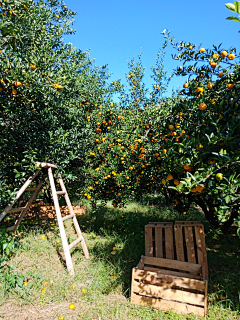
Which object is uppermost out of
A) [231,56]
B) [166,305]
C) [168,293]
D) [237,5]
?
[231,56]

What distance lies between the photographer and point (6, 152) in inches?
144

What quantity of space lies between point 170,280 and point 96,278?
3.49 feet

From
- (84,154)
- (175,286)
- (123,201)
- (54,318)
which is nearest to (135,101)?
(84,154)

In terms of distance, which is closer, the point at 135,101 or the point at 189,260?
the point at 189,260

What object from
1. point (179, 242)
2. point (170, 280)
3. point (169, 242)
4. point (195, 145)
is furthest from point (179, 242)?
point (195, 145)

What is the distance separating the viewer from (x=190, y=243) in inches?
125

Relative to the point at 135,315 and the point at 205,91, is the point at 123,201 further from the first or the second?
the point at 205,91

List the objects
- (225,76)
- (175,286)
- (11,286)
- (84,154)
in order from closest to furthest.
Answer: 1. (225,76)
2. (175,286)
3. (11,286)
4. (84,154)

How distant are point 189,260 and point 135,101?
4.15 meters

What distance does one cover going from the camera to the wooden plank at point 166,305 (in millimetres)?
2302

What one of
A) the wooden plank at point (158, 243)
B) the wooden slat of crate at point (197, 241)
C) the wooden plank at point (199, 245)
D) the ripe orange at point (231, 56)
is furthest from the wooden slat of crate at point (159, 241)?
the ripe orange at point (231, 56)

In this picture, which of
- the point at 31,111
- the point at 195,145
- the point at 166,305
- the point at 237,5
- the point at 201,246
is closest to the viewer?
the point at 237,5

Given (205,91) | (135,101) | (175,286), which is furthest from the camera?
(135,101)

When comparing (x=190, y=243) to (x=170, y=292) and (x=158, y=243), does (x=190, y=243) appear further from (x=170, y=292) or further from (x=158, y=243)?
(x=170, y=292)
